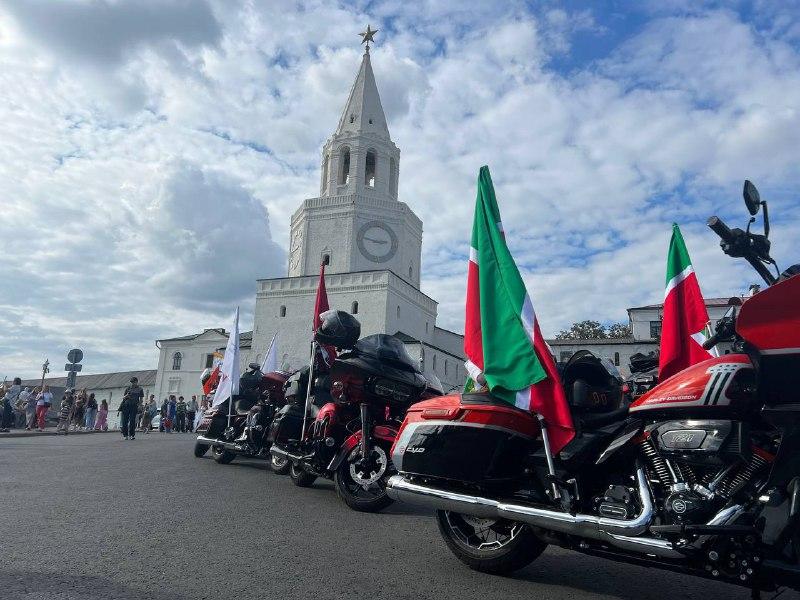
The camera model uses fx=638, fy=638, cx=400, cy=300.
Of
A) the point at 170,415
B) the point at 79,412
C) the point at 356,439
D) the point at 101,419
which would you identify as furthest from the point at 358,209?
the point at 356,439

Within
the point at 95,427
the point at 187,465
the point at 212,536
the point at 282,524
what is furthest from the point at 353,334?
the point at 95,427

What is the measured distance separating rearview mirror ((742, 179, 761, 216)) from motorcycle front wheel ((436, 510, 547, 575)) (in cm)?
220

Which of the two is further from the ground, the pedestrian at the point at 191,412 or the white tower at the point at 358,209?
the white tower at the point at 358,209

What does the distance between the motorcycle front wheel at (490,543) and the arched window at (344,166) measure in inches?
2129

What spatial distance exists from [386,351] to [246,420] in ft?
14.3

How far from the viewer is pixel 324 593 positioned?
3.46 m

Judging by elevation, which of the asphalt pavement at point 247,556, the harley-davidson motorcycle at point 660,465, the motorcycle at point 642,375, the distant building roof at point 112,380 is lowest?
the asphalt pavement at point 247,556

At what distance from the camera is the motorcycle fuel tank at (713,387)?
2885 mm

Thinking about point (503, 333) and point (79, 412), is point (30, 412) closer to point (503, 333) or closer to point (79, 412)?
point (79, 412)

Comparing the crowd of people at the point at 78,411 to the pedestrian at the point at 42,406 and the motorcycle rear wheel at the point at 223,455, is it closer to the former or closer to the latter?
the pedestrian at the point at 42,406

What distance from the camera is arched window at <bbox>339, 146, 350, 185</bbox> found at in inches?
2238

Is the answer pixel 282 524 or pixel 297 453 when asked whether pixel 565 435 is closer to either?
pixel 282 524

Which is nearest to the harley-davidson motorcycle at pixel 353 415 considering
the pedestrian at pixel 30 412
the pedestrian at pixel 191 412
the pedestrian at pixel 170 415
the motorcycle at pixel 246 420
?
the motorcycle at pixel 246 420

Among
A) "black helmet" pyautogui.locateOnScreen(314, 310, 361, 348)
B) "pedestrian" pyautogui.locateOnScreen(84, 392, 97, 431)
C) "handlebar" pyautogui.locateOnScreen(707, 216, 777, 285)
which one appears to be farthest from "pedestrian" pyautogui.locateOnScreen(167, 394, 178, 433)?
"handlebar" pyautogui.locateOnScreen(707, 216, 777, 285)
